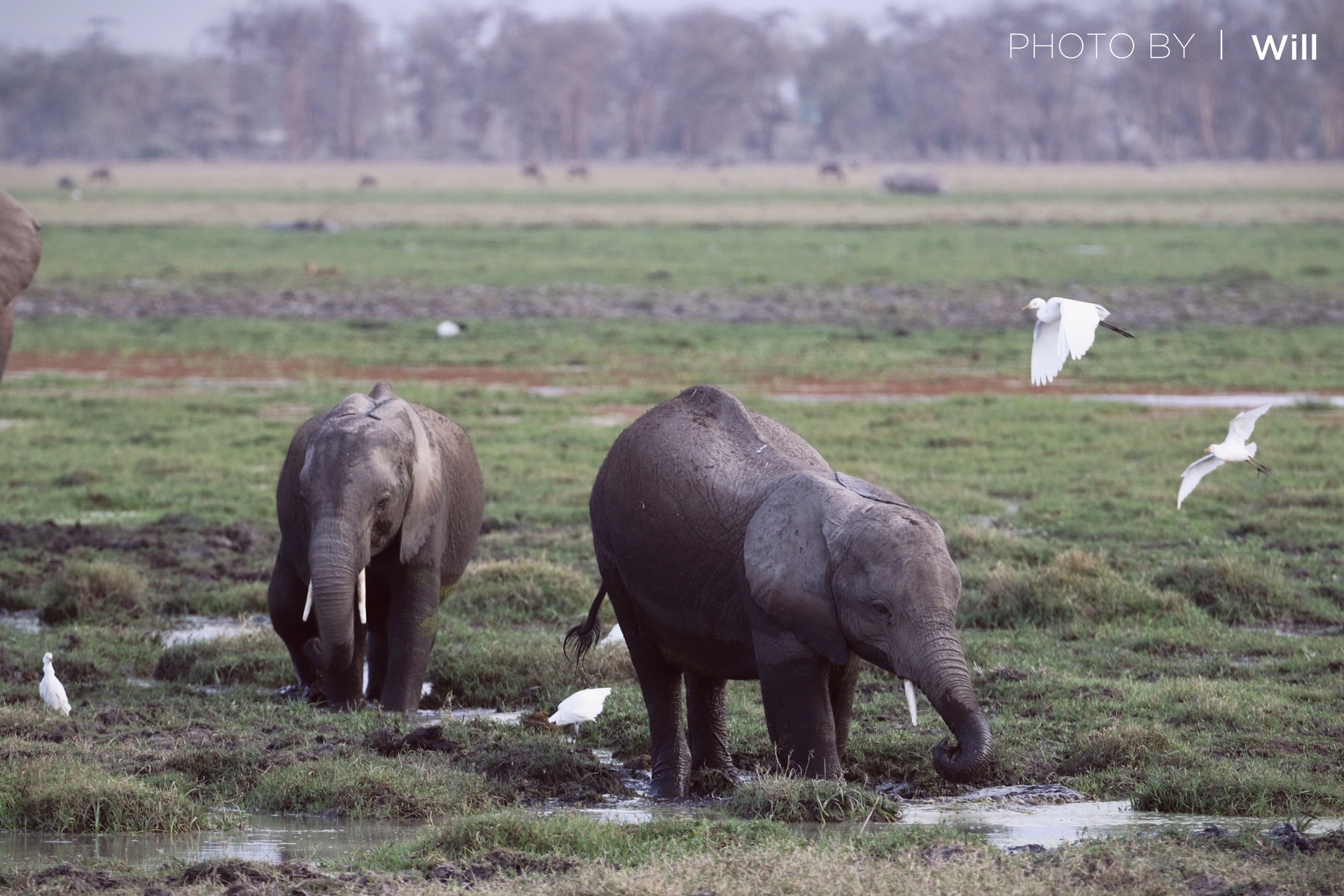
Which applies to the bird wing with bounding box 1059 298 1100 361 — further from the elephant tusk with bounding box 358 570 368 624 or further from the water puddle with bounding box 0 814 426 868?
the water puddle with bounding box 0 814 426 868

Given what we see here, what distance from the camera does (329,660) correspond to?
25.5 ft

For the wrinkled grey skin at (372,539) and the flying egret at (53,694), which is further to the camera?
the flying egret at (53,694)

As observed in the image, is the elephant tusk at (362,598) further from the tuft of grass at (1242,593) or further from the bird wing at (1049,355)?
the tuft of grass at (1242,593)

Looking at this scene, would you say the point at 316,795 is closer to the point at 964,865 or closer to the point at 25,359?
the point at 964,865

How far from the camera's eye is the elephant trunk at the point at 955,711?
18.8ft

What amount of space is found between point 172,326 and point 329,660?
793 inches

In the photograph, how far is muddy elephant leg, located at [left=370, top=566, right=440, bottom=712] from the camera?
8180 mm

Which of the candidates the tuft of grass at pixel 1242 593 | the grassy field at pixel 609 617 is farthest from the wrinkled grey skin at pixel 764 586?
the tuft of grass at pixel 1242 593

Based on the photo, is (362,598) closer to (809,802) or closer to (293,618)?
(293,618)

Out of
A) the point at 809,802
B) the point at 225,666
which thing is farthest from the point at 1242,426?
the point at 225,666

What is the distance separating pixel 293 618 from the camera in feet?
27.9

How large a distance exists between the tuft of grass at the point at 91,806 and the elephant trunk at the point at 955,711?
270 cm

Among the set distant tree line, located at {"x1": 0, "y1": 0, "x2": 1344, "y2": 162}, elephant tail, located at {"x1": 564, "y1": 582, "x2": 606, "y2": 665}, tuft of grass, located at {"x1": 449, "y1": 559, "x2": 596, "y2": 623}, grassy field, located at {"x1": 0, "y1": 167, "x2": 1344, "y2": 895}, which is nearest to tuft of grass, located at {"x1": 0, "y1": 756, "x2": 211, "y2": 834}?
grassy field, located at {"x1": 0, "y1": 167, "x2": 1344, "y2": 895}

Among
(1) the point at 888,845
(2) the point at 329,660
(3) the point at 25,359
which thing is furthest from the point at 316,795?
(3) the point at 25,359
